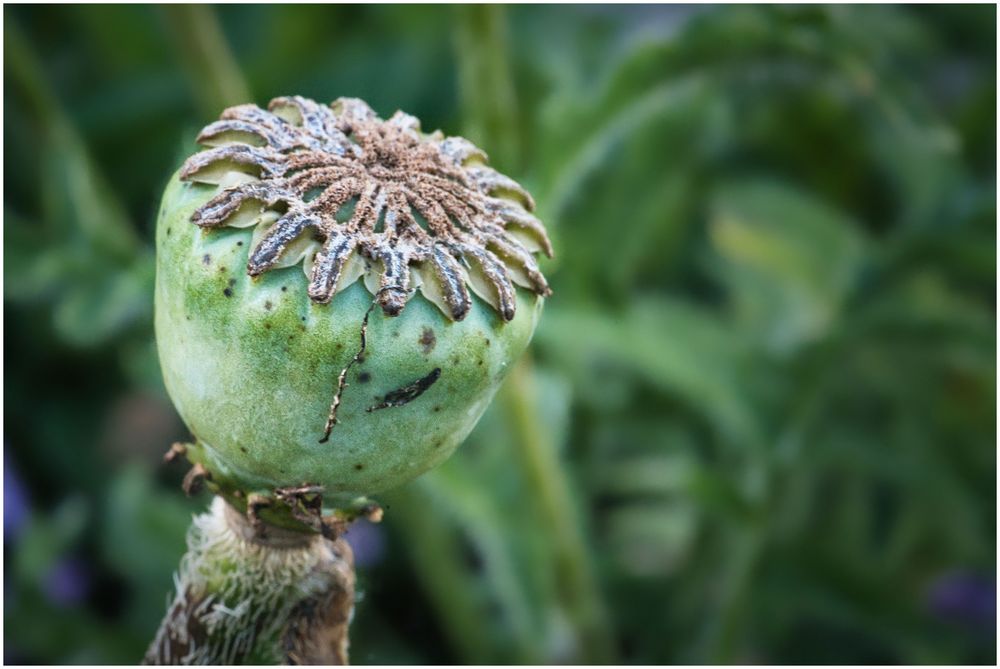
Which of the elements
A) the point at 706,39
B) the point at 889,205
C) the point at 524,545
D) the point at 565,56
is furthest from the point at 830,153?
the point at 524,545

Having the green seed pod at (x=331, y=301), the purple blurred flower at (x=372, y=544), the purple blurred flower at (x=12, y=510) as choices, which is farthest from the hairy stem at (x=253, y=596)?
the purple blurred flower at (x=12, y=510)

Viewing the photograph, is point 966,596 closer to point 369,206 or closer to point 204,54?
point 204,54

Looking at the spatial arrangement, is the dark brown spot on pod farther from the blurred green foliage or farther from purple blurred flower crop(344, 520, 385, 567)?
purple blurred flower crop(344, 520, 385, 567)

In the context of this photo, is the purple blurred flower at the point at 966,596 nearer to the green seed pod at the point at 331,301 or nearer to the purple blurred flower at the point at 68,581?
the purple blurred flower at the point at 68,581

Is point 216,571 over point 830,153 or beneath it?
beneath

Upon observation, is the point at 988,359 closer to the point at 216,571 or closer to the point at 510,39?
the point at 510,39

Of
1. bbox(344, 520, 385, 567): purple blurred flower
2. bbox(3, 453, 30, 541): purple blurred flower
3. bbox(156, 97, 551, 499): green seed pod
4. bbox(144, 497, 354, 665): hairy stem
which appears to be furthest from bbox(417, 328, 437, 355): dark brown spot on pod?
bbox(3, 453, 30, 541): purple blurred flower
